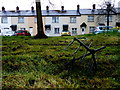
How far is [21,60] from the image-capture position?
4.48 metres

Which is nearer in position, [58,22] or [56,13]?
[58,22]

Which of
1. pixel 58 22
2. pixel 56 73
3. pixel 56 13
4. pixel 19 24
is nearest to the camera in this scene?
pixel 56 73

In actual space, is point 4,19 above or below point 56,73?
above

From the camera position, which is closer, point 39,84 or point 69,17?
point 39,84

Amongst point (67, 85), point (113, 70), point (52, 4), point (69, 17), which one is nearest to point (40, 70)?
point (67, 85)

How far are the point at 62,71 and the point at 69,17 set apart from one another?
39.2 metres

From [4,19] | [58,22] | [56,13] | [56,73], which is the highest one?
[56,13]

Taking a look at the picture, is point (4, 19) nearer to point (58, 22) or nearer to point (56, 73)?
point (58, 22)

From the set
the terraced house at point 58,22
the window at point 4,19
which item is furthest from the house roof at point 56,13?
the window at point 4,19

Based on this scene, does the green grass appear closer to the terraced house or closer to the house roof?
the terraced house

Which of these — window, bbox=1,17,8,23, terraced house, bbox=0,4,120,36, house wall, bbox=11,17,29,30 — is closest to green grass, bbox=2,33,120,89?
terraced house, bbox=0,4,120,36

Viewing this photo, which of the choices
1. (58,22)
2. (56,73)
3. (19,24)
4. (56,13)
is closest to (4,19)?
(19,24)

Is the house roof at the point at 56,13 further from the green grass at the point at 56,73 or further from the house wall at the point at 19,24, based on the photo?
the green grass at the point at 56,73

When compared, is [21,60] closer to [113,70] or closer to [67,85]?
[67,85]
